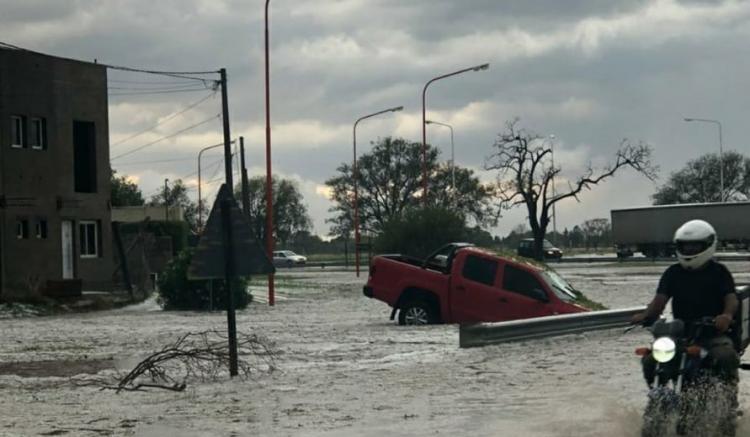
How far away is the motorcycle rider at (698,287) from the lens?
31.2 feet

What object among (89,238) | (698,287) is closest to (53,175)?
(89,238)

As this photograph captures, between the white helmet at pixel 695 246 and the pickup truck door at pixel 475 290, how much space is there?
45.9 ft

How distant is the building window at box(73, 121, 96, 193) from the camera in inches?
1793

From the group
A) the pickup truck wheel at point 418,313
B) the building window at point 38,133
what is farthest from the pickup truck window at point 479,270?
the building window at point 38,133

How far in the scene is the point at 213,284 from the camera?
1446 inches

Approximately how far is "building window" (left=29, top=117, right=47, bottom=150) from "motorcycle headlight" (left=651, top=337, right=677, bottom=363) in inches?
1404

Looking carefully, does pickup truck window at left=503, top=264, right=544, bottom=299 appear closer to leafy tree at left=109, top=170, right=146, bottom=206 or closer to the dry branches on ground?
the dry branches on ground

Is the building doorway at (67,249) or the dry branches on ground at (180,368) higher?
the building doorway at (67,249)

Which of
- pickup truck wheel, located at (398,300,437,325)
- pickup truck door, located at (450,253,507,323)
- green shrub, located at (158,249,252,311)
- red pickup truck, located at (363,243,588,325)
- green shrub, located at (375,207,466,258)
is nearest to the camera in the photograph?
red pickup truck, located at (363,243,588,325)

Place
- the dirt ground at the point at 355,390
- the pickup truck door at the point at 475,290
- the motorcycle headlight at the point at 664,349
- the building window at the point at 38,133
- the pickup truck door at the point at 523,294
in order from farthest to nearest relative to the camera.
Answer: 1. the building window at the point at 38,133
2. the pickup truck door at the point at 475,290
3. the pickup truck door at the point at 523,294
4. the dirt ground at the point at 355,390
5. the motorcycle headlight at the point at 664,349

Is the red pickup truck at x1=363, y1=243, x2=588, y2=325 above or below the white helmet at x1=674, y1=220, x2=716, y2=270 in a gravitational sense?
below

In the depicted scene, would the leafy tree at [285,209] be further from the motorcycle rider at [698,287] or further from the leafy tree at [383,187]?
the motorcycle rider at [698,287]

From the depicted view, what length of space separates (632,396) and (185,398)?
4.69m

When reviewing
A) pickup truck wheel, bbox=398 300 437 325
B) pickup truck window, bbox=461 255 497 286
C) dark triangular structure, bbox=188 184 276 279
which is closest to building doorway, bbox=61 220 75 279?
pickup truck wheel, bbox=398 300 437 325
